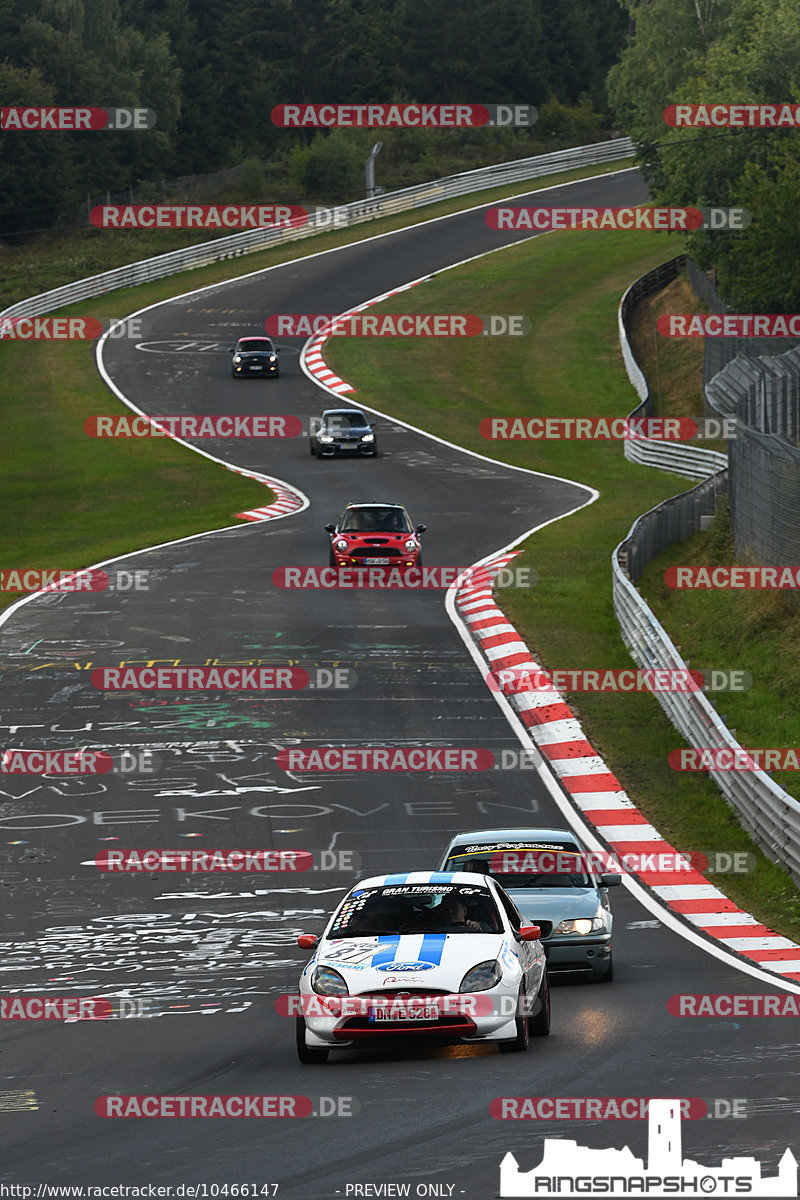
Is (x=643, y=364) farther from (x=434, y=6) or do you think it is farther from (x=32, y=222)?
(x=434, y=6)

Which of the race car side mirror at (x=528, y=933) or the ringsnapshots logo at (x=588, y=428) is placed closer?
the race car side mirror at (x=528, y=933)

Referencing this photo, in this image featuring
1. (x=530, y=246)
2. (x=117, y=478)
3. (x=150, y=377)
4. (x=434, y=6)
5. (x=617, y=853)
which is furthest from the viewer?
(x=434, y=6)

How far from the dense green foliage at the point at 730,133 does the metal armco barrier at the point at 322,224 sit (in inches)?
770

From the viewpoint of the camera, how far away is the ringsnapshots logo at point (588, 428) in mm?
56344

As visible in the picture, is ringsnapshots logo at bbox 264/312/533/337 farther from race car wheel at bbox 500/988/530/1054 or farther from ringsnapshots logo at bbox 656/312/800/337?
race car wheel at bbox 500/988/530/1054

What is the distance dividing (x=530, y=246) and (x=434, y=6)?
1678 inches

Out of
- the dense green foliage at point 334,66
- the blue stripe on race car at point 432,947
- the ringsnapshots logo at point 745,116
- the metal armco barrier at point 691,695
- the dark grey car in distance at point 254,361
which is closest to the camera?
the blue stripe on race car at point 432,947

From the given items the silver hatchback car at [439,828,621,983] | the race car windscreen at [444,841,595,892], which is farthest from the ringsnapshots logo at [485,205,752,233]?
the race car windscreen at [444,841,595,892]

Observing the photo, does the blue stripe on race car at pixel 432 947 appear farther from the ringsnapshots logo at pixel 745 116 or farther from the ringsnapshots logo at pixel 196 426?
the ringsnapshots logo at pixel 745 116

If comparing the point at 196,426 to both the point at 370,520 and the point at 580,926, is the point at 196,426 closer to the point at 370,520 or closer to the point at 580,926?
the point at 370,520

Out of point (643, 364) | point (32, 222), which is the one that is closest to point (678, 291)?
point (643, 364)

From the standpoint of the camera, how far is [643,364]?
67.1m

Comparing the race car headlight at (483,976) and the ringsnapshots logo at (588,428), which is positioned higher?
the race car headlight at (483,976)

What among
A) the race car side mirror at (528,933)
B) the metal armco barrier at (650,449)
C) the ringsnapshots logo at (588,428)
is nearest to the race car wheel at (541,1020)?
the race car side mirror at (528,933)
